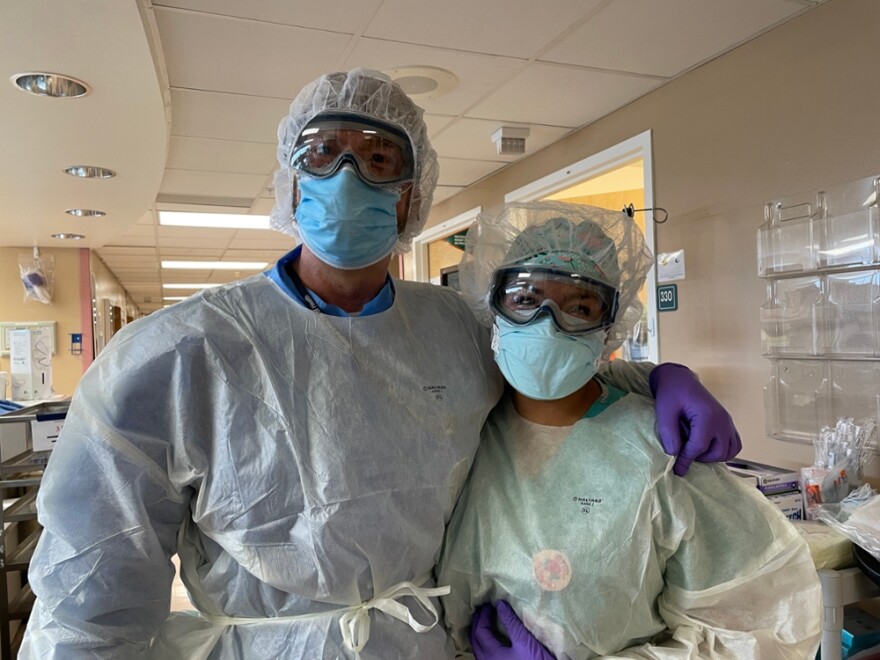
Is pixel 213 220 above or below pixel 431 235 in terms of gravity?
above

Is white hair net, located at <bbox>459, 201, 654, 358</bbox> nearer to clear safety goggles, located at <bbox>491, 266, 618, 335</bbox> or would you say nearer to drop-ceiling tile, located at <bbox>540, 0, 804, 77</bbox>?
clear safety goggles, located at <bbox>491, 266, 618, 335</bbox>

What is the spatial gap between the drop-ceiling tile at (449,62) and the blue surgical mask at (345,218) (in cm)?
130

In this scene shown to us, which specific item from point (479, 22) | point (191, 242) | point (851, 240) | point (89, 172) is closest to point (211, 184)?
point (89, 172)

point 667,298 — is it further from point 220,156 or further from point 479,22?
point 220,156

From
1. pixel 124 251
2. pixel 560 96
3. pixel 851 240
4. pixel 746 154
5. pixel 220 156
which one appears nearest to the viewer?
pixel 851 240

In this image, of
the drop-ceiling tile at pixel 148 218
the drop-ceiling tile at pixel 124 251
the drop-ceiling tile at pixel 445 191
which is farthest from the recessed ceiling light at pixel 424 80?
the drop-ceiling tile at pixel 124 251

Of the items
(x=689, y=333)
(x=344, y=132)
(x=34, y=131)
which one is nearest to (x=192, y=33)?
(x=34, y=131)

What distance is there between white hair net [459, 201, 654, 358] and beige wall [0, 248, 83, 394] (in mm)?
6107

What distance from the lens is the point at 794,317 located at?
2158mm

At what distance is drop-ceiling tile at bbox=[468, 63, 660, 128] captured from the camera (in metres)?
2.48

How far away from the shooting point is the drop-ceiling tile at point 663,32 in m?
1.97

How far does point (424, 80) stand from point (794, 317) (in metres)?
1.62

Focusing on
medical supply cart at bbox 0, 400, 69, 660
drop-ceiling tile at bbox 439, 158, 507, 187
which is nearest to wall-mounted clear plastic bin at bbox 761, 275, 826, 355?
drop-ceiling tile at bbox 439, 158, 507, 187

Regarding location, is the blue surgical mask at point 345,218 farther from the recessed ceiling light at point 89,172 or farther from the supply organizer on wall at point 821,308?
the recessed ceiling light at point 89,172
